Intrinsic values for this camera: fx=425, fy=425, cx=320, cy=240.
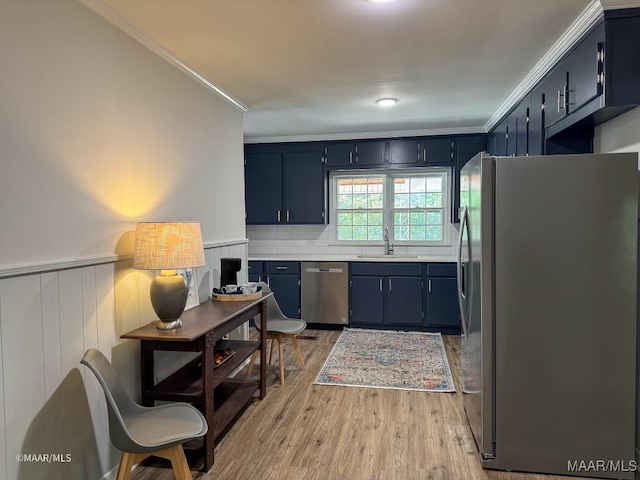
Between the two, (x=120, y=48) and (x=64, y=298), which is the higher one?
(x=120, y=48)

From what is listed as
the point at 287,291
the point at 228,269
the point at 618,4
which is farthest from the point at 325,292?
the point at 618,4

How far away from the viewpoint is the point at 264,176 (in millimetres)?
5555

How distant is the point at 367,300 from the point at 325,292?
0.52m

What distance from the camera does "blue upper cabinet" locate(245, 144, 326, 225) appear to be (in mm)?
5438

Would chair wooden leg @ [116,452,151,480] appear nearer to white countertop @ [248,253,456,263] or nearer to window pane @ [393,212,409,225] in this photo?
white countertop @ [248,253,456,263]

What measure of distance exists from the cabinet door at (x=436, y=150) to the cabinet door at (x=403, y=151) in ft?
0.24

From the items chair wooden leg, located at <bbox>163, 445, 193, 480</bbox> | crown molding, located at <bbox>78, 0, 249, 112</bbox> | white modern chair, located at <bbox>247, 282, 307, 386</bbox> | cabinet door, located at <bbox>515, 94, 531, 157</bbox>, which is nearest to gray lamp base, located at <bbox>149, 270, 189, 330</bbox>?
chair wooden leg, located at <bbox>163, 445, 193, 480</bbox>

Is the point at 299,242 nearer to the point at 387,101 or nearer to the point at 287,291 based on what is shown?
the point at 287,291

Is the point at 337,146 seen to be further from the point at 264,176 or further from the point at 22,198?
the point at 22,198

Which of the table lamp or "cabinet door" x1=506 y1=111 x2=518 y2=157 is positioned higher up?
"cabinet door" x1=506 y1=111 x2=518 y2=157

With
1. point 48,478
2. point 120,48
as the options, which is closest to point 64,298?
point 48,478

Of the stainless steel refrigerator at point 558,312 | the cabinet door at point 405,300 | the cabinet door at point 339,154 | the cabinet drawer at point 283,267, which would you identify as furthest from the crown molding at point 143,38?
the cabinet door at point 405,300

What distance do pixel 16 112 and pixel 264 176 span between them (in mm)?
3968

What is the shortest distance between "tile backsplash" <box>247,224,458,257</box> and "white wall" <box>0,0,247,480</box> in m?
3.17
